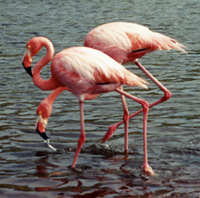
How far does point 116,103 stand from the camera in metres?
8.44

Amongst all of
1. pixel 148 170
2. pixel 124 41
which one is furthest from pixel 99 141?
pixel 124 41

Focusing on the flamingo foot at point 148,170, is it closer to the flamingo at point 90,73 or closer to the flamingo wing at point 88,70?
the flamingo at point 90,73

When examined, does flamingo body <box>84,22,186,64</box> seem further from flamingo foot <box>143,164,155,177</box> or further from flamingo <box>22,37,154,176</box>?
flamingo foot <box>143,164,155,177</box>

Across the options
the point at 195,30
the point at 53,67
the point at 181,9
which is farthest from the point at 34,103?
the point at 181,9

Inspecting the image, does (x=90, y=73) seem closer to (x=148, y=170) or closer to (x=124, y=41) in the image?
(x=124, y=41)

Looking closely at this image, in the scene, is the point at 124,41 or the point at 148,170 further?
the point at 124,41

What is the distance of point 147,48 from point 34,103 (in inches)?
122

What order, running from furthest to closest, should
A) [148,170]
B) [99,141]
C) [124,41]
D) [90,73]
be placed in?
[99,141], [124,41], [148,170], [90,73]

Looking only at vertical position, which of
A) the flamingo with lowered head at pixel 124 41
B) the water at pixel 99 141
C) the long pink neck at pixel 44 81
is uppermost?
the flamingo with lowered head at pixel 124 41

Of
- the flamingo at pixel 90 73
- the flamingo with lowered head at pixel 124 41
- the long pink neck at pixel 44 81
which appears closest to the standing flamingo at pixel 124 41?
the flamingo with lowered head at pixel 124 41

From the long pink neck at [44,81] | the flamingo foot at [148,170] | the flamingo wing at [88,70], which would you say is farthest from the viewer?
the long pink neck at [44,81]

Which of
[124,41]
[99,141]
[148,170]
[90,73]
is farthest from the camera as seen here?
[99,141]

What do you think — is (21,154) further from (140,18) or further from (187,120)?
(140,18)

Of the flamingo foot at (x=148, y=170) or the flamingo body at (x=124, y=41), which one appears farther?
the flamingo body at (x=124, y=41)
